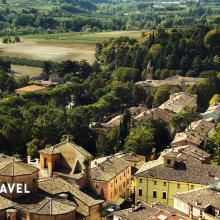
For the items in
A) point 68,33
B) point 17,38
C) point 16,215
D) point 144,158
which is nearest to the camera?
point 16,215

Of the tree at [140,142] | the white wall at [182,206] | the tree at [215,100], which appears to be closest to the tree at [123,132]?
the tree at [140,142]

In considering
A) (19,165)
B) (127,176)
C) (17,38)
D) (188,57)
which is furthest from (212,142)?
(17,38)

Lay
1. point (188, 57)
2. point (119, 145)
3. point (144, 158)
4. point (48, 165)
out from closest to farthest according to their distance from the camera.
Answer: point (48, 165) → point (144, 158) → point (119, 145) → point (188, 57)

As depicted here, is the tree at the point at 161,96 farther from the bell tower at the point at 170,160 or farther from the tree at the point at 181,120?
the bell tower at the point at 170,160

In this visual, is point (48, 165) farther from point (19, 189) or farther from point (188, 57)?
point (188, 57)

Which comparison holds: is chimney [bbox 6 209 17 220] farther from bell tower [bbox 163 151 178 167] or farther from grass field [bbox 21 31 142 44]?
grass field [bbox 21 31 142 44]

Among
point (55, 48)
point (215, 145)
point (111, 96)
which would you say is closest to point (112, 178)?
point (215, 145)

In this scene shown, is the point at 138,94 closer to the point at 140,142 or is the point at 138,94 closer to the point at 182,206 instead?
the point at 140,142
